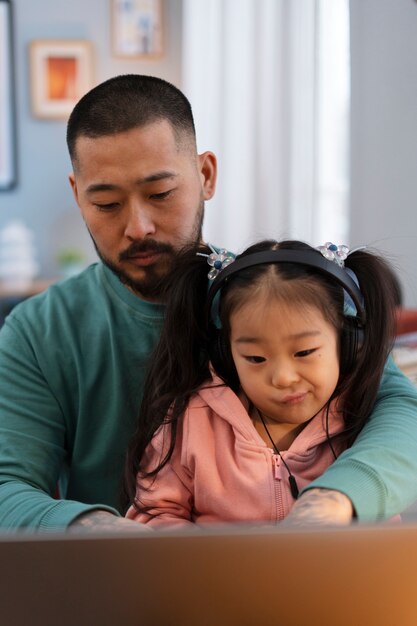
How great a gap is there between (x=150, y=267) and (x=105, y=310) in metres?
0.11

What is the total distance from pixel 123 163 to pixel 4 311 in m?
3.17

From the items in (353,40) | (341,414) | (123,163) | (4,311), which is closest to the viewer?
(341,414)

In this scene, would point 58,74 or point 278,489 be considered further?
point 58,74

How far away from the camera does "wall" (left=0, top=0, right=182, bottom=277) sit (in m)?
4.46

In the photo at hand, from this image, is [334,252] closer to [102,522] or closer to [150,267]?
[150,267]

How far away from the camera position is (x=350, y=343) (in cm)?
108

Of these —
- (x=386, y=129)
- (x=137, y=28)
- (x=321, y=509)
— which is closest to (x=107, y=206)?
(x=321, y=509)

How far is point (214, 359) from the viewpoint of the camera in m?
1.14

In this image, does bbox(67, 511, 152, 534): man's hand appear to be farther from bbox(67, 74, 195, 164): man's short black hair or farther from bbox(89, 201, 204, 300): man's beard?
bbox(67, 74, 195, 164): man's short black hair

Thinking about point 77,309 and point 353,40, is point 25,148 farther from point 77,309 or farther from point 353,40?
point 77,309

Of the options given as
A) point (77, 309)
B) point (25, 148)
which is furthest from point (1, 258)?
point (77, 309)

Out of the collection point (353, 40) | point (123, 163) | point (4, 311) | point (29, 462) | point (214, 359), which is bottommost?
point (4, 311)

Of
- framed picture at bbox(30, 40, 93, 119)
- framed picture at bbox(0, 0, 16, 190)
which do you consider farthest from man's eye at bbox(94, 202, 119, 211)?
framed picture at bbox(0, 0, 16, 190)

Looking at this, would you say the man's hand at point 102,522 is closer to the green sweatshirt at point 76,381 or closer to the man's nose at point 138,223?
the green sweatshirt at point 76,381
